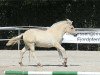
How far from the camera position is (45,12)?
29078mm

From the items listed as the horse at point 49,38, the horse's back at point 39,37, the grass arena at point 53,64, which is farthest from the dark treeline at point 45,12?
the horse's back at point 39,37

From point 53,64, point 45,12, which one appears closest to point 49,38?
point 53,64

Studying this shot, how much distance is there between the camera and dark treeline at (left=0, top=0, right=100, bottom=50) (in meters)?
28.9

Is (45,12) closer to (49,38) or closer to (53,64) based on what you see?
(53,64)

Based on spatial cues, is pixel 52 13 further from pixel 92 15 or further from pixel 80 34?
pixel 80 34

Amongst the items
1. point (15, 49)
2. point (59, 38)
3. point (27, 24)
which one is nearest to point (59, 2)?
point (27, 24)

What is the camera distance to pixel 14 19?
29.2 meters

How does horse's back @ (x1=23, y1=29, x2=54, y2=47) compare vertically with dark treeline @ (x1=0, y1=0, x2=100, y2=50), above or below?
below

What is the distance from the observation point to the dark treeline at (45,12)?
94.8 ft


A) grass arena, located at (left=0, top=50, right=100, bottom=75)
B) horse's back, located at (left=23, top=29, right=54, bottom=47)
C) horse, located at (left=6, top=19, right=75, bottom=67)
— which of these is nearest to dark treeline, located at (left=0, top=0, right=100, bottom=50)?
grass arena, located at (left=0, top=50, right=100, bottom=75)

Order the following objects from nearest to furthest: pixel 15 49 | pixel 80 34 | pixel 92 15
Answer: pixel 80 34 < pixel 15 49 < pixel 92 15

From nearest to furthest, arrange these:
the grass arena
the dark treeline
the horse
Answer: the grass arena
the horse
the dark treeline

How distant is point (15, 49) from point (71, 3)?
5.30 metres

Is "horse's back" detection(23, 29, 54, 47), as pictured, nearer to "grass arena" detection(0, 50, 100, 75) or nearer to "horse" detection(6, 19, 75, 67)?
"horse" detection(6, 19, 75, 67)
